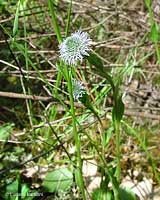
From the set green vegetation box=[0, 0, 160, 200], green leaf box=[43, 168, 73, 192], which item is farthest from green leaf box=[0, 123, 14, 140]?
green leaf box=[43, 168, 73, 192]

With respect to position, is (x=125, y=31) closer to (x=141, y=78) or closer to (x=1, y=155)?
(x=141, y=78)

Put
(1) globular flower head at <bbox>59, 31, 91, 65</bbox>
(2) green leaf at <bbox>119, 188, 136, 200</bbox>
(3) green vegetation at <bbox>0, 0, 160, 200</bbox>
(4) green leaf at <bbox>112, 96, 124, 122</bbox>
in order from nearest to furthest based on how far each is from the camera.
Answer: (1) globular flower head at <bbox>59, 31, 91, 65</bbox> < (4) green leaf at <bbox>112, 96, 124, 122</bbox> < (2) green leaf at <bbox>119, 188, 136, 200</bbox> < (3) green vegetation at <bbox>0, 0, 160, 200</bbox>

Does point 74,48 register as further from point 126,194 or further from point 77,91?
point 126,194

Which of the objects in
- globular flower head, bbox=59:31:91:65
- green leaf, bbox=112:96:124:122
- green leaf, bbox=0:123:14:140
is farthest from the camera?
green leaf, bbox=0:123:14:140

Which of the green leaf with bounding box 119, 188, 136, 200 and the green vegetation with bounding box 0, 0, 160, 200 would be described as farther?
the green vegetation with bounding box 0, 0, 160, 200

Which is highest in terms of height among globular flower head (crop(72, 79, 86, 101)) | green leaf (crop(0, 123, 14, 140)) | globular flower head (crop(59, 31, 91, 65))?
globular flower head (crop(59, 31, 91, 65))

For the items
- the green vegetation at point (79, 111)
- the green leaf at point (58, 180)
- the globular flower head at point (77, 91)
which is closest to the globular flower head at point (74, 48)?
the globular flower head at point (77, 91)

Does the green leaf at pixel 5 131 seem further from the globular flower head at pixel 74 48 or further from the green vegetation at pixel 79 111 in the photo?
the globular flower head at pixel 74 48

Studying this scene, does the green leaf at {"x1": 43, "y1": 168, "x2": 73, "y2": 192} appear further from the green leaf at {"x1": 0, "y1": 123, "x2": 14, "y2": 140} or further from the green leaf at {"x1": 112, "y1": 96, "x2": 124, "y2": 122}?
the green leaf at {"x1": 112, "y1": 96, "x2": 124, "y2": 122}
